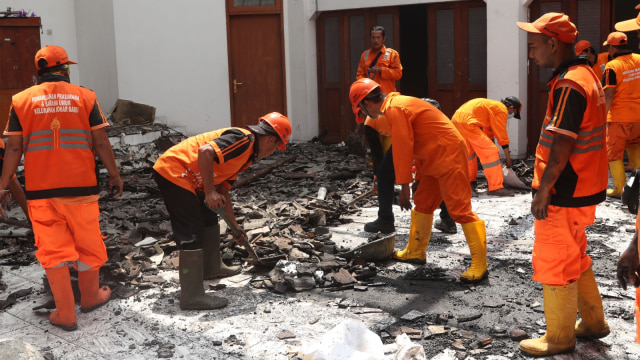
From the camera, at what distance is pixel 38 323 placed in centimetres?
538

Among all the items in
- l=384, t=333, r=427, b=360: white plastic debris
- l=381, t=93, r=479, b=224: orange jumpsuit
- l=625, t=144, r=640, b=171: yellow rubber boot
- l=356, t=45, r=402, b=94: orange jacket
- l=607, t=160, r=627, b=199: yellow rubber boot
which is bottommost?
l=384, t=333, r=427, b=360: white plastic debris

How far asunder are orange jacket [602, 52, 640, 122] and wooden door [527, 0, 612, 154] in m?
2.46

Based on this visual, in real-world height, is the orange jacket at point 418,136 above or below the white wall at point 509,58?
below

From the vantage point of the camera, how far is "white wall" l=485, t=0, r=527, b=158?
38.2 feet

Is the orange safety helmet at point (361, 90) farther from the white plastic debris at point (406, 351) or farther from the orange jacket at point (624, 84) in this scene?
the orange jacket at point (624, 84)

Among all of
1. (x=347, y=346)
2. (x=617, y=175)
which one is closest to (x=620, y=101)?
(x=617, y=175)

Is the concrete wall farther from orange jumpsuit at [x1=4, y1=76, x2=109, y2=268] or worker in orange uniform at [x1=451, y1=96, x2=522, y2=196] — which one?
orange jumpsuit at [x1=4, y1=76, x2=109, y2=268]

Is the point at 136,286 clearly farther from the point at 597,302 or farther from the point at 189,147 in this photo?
the point at 597,302

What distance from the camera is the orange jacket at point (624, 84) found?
8859mm

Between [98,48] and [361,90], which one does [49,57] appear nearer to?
[361,90]

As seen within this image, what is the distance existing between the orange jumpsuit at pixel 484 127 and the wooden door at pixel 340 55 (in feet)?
16.3

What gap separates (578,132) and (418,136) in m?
2.15

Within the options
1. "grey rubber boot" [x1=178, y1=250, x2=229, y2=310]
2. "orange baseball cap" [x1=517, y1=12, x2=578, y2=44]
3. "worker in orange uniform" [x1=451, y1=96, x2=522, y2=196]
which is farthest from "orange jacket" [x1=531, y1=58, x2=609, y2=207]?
"worker in orange uniform" [x1=451, y1=96, x2=522, y2=196]

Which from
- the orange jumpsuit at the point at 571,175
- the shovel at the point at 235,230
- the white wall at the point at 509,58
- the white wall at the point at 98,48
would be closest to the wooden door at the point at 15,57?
the white wall at the point at 98,48
